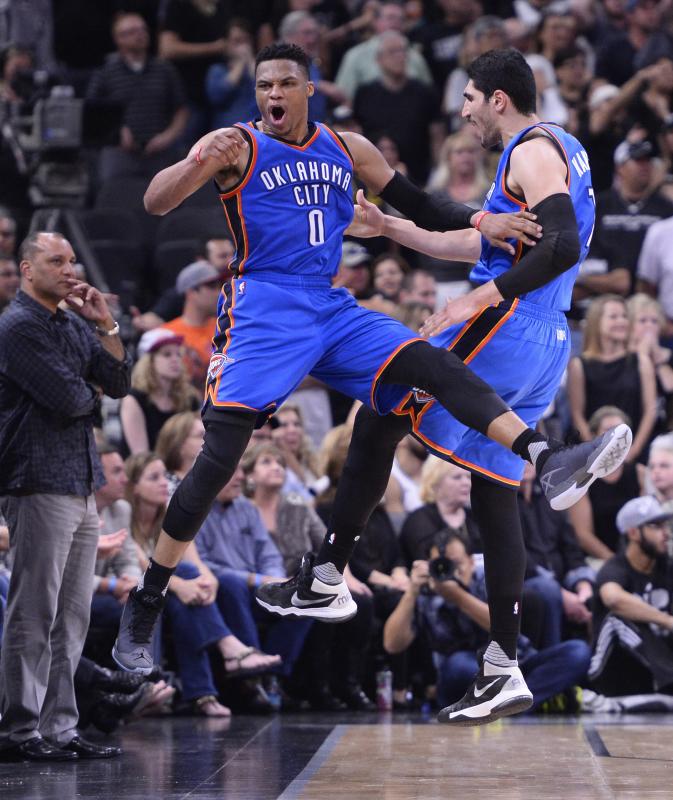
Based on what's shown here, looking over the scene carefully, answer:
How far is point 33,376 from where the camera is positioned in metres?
6.56

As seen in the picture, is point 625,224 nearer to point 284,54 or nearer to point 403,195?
point 403,195

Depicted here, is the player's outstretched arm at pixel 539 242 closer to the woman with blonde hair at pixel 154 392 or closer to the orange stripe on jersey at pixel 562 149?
the orange stripe on jersey at pixel 562 149

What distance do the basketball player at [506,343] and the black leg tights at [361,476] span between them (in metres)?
0.11

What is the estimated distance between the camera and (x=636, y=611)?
29.0ft

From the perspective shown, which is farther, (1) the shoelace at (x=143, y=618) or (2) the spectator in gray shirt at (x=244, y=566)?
(2) the spectator in gray shirt at (x=244, y=566)

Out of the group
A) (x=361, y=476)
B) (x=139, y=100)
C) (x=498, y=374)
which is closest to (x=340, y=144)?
(x=498, y=374)

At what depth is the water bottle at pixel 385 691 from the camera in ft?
29.6

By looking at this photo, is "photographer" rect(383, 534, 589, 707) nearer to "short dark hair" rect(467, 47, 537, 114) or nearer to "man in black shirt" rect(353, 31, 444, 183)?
"short dark hair" rect(467, 47, 537, 114)

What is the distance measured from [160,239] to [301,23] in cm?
285

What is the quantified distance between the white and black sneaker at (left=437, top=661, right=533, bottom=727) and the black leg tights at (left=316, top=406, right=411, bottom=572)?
2.55 ft

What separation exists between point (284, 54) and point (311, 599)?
2.22 meters

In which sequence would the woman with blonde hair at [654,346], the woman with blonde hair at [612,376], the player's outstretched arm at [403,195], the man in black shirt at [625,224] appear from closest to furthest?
the player's outstretched arm at [403,195]
the woman with blonde hair at [612,376]
the woman with blonde hair at [654,346]
the man in black shirt at [625,224]

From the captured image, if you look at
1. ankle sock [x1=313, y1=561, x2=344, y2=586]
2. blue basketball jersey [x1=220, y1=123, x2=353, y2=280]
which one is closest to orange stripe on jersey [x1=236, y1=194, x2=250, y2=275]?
blue basketball jersey [x1=220, y1=123, x2=353, y2=280]

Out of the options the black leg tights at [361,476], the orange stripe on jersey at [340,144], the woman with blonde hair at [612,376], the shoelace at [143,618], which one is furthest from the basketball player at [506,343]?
the woman with blonde hair at [612,376]
